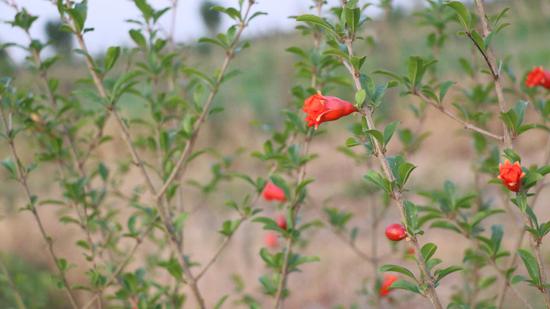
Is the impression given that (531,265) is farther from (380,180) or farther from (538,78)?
(538,78)

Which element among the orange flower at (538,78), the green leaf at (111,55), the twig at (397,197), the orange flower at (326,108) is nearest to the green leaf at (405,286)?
the twig at (397,197)

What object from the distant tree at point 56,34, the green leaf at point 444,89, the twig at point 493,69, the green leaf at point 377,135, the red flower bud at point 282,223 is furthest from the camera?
the distant tree at point 56,34

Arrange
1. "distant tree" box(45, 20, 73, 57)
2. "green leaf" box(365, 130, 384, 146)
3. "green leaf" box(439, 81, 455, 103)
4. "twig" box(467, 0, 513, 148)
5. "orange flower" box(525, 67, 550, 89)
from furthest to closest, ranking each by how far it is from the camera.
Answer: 1. "distant tree" box(45, 20, 73, 57)
2. "orange flower" box(525, 67, 550, 89)
3. "green leaf" box(439, 81, 455, 103)
4. "twig" box(467, 0, 513, 148)
5. "green leaf" box(365, 130, 384, 146)

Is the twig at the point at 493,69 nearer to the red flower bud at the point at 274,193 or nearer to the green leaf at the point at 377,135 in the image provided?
the green leaf at the point at 377,135

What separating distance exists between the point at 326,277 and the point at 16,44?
2.94m

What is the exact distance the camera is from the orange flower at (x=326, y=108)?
3.43 ft

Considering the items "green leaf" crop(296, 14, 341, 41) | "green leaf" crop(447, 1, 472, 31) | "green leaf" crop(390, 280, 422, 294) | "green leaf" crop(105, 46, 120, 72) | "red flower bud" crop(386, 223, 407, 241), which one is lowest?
"green leaf" crop(390, 280, 422, 294)

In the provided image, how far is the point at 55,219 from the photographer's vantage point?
4.52 m

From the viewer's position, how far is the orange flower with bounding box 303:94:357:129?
3.43ft

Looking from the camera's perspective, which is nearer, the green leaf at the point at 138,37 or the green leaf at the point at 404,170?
the green leaf at the point at 404,170

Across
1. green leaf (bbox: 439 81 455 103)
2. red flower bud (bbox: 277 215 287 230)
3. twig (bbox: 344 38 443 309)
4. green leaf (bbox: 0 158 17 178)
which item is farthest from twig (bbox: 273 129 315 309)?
green leaf (bbox: 0 158 17 178)

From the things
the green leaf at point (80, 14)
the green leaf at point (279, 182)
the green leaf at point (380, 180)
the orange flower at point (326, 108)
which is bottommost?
the green leaf at point (380, 180)

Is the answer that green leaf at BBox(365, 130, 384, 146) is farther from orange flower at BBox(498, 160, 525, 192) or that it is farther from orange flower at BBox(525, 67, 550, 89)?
orange flower at BBox(525, 67, 550, 89)

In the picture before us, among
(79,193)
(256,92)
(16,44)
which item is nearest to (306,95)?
(79,193)
